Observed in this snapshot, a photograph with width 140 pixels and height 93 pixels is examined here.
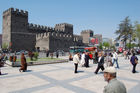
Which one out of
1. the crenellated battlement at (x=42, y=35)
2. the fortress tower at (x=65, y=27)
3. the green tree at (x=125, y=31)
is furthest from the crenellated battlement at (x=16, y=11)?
the green tree at (x=125, y=31)

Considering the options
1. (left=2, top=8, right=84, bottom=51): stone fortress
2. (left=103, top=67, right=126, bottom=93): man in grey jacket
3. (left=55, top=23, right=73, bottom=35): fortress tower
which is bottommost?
(left=103, top=67, right=126, bottom=93): man in grey jacket

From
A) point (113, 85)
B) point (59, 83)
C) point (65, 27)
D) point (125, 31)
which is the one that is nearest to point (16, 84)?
point (59, 83)

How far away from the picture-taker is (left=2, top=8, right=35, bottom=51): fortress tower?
4162cm

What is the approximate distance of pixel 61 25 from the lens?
62.9 meters

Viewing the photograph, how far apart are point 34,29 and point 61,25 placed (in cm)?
1834

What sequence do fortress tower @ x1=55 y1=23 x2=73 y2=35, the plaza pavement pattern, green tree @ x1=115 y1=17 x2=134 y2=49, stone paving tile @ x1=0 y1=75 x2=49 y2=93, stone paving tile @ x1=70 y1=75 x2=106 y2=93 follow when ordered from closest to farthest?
1. the plaza pavement pattern
2. stone paving tile @ x1=70 y1=75 x2=106 y2=93
3. stone paving tile @ x1=0 y1=75 x2=49 y2=93
4. green tree @ x1=115 y1=17 x2=134 y2=49
5. fortress tower @ x1=55 y1=23 x2=73 y2=35

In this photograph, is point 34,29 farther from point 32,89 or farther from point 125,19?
point 32,89

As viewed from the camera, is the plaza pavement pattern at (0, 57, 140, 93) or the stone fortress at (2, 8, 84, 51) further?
the stone fortress at (2, 8, 84, 51)

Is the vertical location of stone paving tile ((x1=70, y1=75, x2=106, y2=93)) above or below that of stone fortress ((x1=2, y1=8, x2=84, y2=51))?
below

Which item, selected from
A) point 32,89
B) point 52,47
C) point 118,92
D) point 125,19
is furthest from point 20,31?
point 118,92

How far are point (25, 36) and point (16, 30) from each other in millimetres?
4012

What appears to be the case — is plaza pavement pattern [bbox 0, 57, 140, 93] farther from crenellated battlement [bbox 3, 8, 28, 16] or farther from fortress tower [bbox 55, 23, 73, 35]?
fortress tower [bbox 55, 23, 73, 35]

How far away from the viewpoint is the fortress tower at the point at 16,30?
41.6m

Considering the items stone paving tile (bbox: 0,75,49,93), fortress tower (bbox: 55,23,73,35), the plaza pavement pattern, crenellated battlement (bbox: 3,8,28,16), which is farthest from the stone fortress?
stone paving tile (bbox: 0,75,49,93)
